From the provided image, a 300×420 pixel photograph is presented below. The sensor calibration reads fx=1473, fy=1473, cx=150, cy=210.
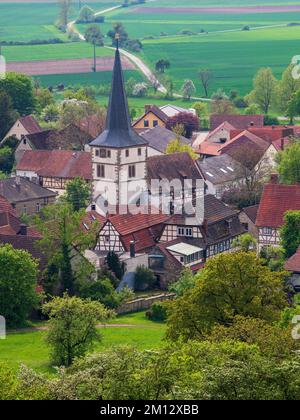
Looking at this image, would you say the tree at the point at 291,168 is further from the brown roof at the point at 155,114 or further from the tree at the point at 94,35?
the tree at the point at 94,35

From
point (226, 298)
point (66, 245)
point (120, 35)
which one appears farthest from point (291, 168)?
point (120, 35)

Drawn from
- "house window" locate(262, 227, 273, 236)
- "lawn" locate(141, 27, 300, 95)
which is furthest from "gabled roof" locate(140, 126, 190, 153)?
"lawn" locate(141, 27, 300, 95)

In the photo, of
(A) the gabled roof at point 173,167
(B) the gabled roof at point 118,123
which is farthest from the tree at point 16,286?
(A) the gabled roof at point 173,167

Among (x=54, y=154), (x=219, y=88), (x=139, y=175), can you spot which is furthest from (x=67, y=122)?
(x=219, y=88)
